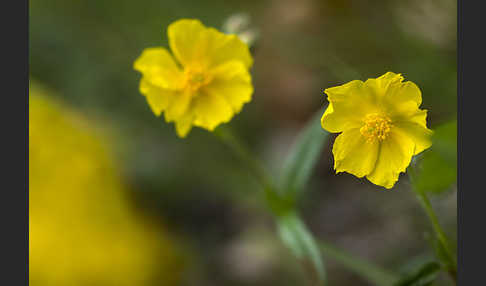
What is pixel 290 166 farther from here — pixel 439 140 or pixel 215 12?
pixel 215 12

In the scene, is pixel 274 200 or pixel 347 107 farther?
pixel 274 200

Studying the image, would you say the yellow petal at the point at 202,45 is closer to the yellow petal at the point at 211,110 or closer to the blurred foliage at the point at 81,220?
the yellow petal at the point at 211,110

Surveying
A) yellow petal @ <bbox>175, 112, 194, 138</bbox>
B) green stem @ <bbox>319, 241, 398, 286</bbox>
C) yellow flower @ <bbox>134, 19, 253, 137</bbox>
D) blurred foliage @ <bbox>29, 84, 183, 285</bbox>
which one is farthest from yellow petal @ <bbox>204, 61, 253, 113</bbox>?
blurred foliage @ <bbox>29, 84, 183, 285</bbox>

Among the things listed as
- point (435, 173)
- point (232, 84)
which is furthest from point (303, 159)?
point (435, 173)

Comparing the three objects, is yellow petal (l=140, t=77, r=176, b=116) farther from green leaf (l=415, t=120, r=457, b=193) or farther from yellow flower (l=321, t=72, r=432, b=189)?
green leaf (l=415, t=120, r=457, b=193)

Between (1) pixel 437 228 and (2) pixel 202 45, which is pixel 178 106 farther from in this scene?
(1) pixel 437 228

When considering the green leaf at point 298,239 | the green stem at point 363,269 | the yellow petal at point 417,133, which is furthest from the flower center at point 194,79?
the green stem at point 363,269

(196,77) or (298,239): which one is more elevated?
(196,77)

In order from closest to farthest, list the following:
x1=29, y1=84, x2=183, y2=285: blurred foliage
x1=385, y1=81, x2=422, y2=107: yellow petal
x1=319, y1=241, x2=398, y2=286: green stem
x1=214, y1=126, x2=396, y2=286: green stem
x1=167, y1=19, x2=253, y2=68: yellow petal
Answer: x1=385, y1=81, x2=422, y2=107: yellow petal
x1=167, y1=19, x2=253, y2=68: yellow petal
x1=214, y1=126, x2=396, y2=286: green stem
x1=319, y1=241, x2=398, y2=286: green stem
x1=29, y1=84, x2=183, y2=285: blurred foliage
